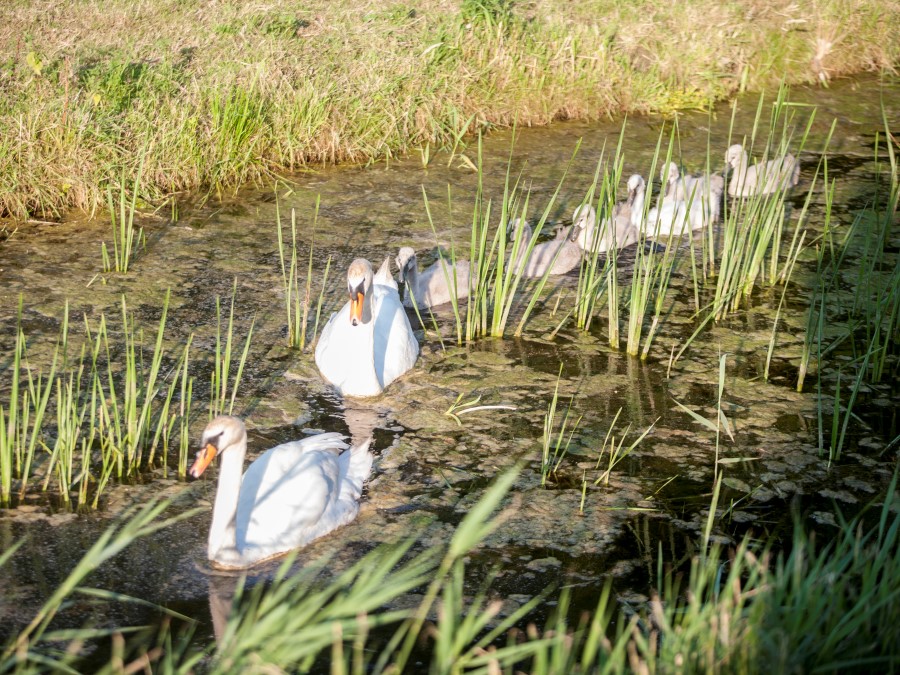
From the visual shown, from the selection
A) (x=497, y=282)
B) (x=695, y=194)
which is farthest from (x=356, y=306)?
(x=695, y=194)

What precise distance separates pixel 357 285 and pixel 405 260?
1.11 metres

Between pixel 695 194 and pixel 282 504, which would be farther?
pixel 695 194

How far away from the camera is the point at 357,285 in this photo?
15.6ft

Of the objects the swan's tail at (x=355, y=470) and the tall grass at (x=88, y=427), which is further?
the swan's tail at (x=355, y=470)

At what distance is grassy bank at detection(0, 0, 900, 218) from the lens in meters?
6.61

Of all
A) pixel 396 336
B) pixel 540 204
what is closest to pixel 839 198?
pixel 540 204

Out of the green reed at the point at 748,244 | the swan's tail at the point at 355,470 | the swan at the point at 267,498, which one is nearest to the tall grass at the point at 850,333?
the green reed at the point at 748,244

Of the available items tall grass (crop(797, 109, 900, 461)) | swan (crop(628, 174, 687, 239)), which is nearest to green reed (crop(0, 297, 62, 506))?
tall grass (crop(797, 109, 900, 461))

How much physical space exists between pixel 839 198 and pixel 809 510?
390 centimetres

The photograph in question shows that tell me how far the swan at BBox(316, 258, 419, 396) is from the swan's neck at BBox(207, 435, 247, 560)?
1.29 metres

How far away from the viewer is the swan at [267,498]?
11.5 feet

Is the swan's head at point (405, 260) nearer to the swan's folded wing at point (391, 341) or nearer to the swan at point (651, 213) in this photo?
the swan's folded wing at point (391, 341)

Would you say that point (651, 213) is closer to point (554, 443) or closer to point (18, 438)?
point (554, 443)

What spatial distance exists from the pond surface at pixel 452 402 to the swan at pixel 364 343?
3.6 inches
